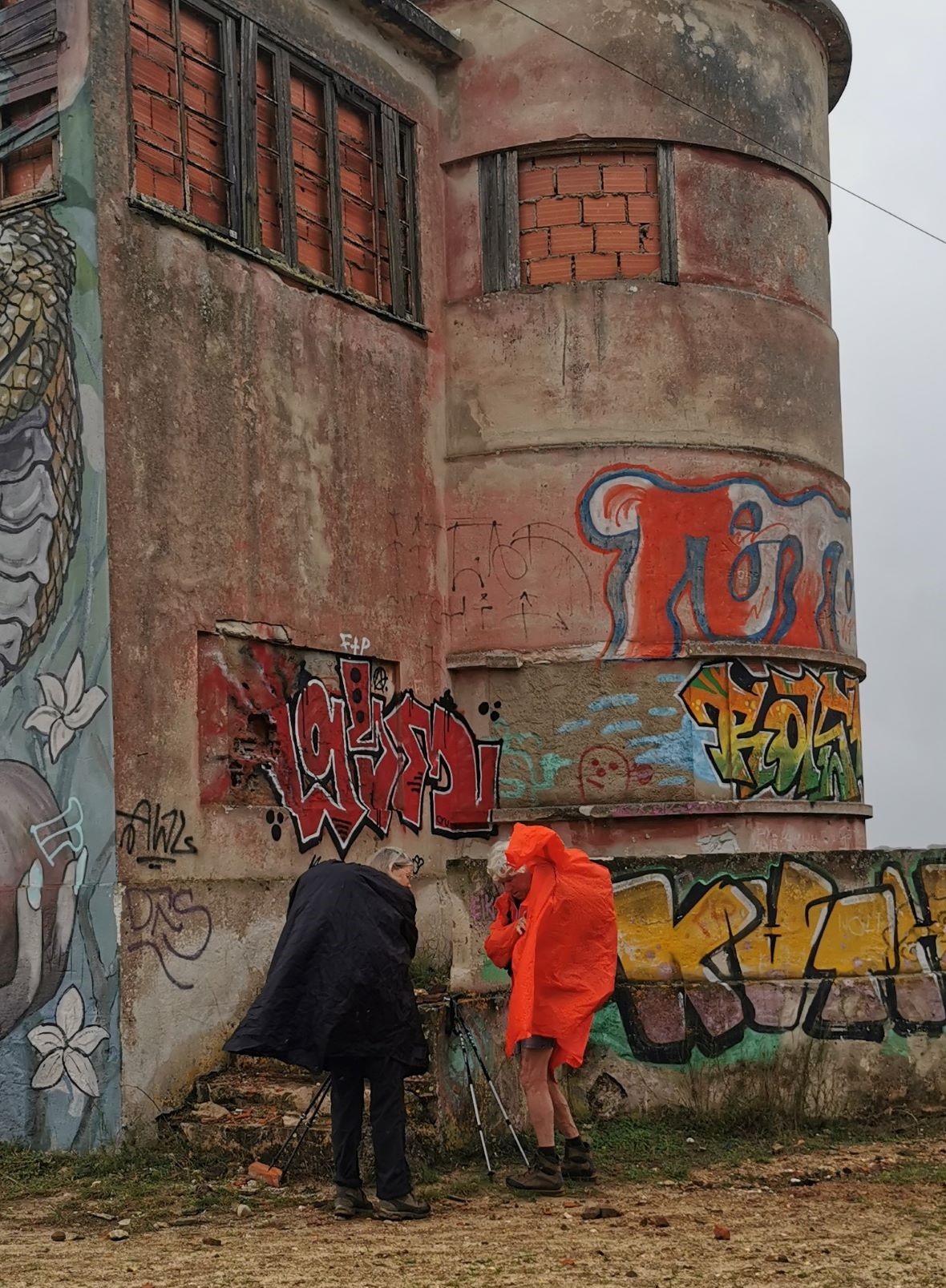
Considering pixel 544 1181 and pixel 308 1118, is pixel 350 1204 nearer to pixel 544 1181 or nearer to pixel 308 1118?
pixel 308 1118

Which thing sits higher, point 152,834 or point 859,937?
point 152,834

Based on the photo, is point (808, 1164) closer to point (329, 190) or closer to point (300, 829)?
point (300, 829)

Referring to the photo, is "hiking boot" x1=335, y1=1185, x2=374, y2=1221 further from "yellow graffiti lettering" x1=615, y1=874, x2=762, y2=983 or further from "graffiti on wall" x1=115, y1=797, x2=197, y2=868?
"yellow graffiti lettering" x1=615, y1=874, x2=762, y2=983

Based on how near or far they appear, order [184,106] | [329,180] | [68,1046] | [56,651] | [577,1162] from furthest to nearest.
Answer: [329,180] < [184,106] < [56,651] < [68,1046] < [577,1162]

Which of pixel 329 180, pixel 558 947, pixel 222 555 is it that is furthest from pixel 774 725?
pixel 329 180

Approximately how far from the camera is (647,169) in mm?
14812

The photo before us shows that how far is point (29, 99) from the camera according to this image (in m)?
11.4

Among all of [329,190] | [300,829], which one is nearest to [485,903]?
[300,829]

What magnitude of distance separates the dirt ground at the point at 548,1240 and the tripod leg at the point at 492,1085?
1.08 feet

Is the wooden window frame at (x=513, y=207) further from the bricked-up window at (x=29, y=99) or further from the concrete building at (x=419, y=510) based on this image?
the bricked-up window at (x=29, y=99)

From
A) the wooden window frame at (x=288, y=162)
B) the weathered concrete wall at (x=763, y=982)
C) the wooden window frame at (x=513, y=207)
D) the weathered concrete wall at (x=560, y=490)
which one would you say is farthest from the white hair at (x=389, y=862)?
the wooden window frame at (x=513, y=207)

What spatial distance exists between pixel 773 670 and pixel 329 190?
17.6 ft

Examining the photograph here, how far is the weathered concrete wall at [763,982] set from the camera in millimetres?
11078

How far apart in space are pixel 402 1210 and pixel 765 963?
151 inches
